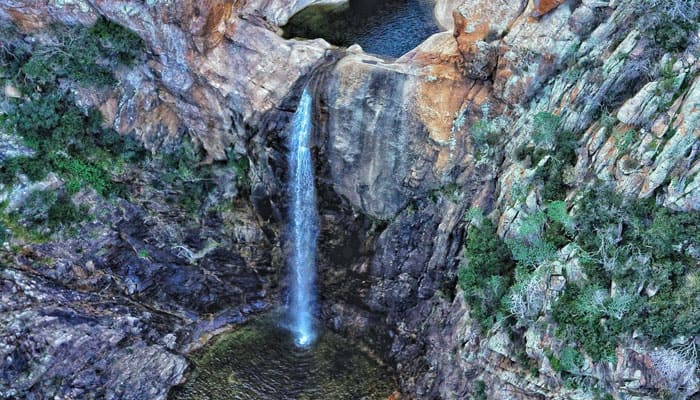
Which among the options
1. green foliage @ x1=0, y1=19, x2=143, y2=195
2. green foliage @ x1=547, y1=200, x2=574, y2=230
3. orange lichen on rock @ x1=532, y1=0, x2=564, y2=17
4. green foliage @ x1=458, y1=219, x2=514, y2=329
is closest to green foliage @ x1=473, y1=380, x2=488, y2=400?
green foliage @ x1=458, y1=219, x2=514, y2=329

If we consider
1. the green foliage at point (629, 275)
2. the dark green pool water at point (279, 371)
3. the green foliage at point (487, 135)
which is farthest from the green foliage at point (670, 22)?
the dark green pool water at point (279, 371)

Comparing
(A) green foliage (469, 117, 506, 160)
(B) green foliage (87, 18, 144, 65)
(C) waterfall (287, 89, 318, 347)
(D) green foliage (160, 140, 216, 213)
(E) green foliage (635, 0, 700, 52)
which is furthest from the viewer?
(D) green foliage (160, 140, 216, 213)

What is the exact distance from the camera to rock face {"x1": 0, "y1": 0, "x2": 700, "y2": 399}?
14.8 m

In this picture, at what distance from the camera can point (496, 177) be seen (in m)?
16.6

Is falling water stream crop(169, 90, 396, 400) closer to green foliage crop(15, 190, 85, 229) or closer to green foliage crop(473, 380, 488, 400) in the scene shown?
green foliage crop(473, 380, 488, 400)

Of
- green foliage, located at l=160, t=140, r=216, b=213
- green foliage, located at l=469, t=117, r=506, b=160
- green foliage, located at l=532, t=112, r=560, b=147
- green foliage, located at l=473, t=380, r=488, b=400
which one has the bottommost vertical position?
green foliage, located at l=473, t=380, r=488, b=400

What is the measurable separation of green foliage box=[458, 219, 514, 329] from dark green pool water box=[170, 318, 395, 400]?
4710 mm

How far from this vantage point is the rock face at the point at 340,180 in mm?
14805

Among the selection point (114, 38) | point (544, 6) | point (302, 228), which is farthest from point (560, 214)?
point (114, 38)

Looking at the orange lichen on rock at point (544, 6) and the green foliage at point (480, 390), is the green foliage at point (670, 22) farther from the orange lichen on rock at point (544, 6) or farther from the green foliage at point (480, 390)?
the green foliage at point (480, 390)

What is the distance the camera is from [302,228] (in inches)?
816

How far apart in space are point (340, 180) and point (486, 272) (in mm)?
6132

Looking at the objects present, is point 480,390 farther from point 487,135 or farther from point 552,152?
point 487,135

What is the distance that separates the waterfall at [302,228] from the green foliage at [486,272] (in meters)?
6.07
